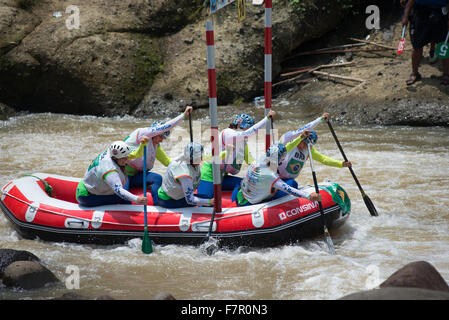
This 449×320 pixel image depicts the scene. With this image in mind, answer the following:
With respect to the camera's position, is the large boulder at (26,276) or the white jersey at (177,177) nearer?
the large boulder at (26,276)

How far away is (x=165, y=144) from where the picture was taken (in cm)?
974

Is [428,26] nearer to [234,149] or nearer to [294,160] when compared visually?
[294,160]

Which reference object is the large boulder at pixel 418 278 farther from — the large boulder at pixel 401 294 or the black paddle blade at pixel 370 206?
the black paddle blade at pixel 370 206

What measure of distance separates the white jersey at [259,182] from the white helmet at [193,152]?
0.54 meters

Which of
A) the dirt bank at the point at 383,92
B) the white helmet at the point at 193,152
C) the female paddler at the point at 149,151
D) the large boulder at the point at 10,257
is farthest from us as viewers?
the dirt bank at the point at 383,92

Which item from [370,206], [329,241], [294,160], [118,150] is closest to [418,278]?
[329,241]

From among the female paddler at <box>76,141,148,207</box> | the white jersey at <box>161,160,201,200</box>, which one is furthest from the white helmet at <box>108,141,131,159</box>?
the white jersey at <box>161,160,201,200</box>

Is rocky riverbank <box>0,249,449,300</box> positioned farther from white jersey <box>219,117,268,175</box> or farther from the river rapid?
white jersey <box>219,117,268,175</box>

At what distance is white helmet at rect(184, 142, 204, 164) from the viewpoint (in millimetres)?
5188

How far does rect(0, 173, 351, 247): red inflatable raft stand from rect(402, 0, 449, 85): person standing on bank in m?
5.24

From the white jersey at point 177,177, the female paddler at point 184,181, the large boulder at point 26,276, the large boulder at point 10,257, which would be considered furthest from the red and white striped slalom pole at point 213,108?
the large boulder at point 10,257

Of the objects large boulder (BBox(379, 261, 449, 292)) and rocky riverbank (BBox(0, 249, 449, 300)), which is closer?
rocky riverbank (BBox(0, 249, 449, 300))

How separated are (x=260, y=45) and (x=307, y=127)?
6.61 m

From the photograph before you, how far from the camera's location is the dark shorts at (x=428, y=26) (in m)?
9.47
